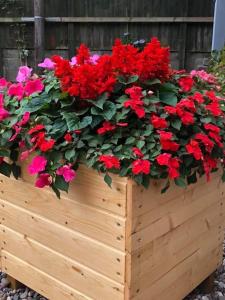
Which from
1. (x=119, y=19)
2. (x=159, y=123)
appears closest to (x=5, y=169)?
(x=159, y=123)

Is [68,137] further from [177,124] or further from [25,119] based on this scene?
[177,124]

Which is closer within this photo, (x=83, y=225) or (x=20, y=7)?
(x=83, y=225)

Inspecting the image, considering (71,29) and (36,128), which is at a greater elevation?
(71,29)

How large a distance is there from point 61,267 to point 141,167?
2.24ft

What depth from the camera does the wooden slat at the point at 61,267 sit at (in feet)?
5.60

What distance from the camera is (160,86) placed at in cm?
174

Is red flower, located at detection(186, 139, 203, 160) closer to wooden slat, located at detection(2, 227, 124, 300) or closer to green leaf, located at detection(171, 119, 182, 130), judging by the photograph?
green leaf, located at detection(171, 119, 182, 130)

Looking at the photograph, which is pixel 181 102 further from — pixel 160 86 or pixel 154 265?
pixel 154 265

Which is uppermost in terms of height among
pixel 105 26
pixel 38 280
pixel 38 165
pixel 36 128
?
pixel 105 26

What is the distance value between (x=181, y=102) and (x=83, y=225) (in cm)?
59

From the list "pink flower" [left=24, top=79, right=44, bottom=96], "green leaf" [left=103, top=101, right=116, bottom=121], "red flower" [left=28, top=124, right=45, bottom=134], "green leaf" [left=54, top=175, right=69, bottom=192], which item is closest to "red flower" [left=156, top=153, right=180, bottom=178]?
"green leaf" [left=103, top=101, right=116, bottom=121]

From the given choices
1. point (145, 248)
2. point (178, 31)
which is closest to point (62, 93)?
point (145, 248)

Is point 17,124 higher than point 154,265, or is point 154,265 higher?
point 17,124

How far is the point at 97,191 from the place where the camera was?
160 cm
